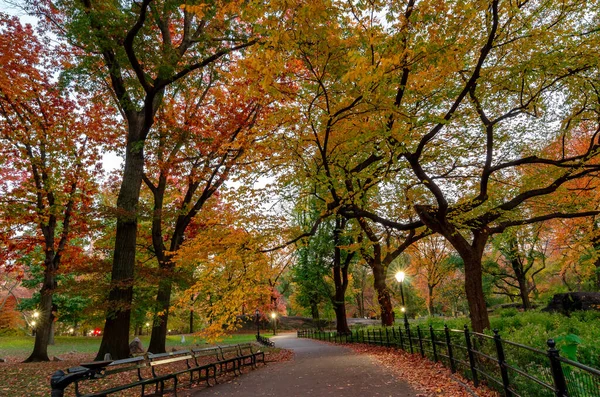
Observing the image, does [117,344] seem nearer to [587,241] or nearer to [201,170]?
[201,170]

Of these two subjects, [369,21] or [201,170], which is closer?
[369,21]

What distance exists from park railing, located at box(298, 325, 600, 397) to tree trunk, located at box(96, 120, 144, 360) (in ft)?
28.7

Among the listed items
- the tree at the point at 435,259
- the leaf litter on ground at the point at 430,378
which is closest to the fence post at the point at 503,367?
the leaf litter on ground at the point at 430,378

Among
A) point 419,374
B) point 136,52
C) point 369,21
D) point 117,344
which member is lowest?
point 419,374

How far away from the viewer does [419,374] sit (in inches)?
328

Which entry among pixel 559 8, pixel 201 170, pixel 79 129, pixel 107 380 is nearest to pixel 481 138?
pixel 559 8

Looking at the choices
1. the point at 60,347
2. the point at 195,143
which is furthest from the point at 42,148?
the point at 60,347

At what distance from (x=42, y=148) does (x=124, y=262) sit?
25.6 feet

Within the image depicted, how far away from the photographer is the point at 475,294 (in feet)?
32.7

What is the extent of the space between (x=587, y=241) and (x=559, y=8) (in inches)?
360

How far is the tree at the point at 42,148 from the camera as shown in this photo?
1284 cm

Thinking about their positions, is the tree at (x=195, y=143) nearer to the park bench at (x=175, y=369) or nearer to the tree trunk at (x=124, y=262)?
the tree trunk at (x=124, y=262)

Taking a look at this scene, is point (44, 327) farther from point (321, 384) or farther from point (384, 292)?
point (384, 292)

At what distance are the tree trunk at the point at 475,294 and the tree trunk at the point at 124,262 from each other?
989 centimetres
